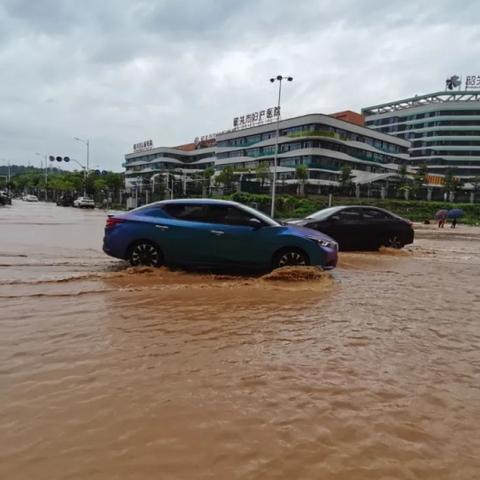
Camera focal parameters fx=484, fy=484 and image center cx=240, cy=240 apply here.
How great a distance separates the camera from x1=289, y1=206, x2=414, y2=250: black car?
1323 cm

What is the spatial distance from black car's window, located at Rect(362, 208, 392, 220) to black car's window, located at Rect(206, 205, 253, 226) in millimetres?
6240

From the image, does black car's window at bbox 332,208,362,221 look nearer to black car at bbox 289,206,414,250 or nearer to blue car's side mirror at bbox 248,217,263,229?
black car at bbox 289,206,414,250

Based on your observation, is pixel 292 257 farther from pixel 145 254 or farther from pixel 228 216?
pixel 145 254

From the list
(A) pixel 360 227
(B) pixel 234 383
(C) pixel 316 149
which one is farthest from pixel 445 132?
(B) pixel 234 383

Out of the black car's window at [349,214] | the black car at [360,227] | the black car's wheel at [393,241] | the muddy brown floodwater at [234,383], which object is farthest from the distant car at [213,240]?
the black car's wheel at [393,241]

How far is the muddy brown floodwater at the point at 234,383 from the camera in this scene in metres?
2.79

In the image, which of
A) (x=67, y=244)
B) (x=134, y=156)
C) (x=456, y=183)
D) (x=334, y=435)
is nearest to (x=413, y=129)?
(x=456, y=183)

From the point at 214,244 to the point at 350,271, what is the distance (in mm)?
3231

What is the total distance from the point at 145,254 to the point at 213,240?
128cm

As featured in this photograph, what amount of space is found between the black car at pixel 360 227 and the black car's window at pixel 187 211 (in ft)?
15.5

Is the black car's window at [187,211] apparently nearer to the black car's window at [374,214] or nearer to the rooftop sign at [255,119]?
the black car's window at [374,214]

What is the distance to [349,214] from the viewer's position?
13547 mm

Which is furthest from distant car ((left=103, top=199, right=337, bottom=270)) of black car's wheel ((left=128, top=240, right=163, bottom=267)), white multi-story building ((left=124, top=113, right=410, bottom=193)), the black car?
white multi-story building ((left=124, top=113, right=410, bottom=193))

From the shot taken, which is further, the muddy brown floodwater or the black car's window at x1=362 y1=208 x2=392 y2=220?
the black car's window at x1=362 y1=208 x2=392 y2=220
